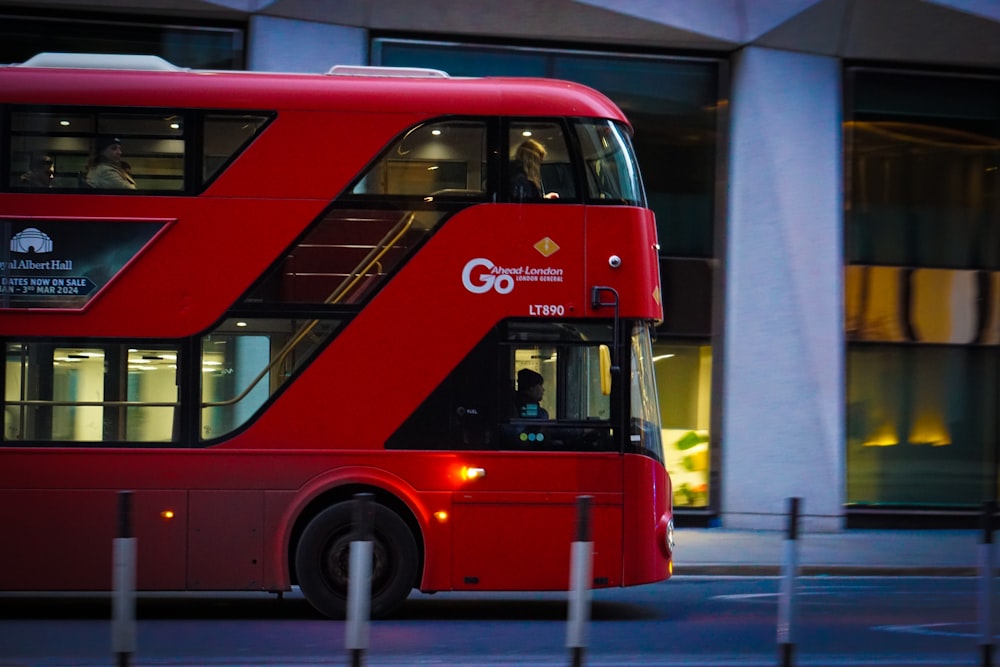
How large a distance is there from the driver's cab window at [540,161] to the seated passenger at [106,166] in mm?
2961

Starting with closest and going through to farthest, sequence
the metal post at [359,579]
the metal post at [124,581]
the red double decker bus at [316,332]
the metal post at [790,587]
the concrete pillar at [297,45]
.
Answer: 1. the metal post at [359,579]
2. the metal post at [124,581]
3. the metal post at [790,587]
4. the red double decker bus at [316,332]
5. the concrete pillar at [297,45]

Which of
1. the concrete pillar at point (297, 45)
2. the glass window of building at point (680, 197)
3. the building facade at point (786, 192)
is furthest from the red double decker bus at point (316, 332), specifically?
the glass window of building at point (680, 197)

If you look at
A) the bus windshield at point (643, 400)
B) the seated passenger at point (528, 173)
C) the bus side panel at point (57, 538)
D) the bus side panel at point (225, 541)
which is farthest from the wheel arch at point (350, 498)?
the seated passenger at point (528, 173)

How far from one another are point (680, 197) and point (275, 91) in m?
8.60

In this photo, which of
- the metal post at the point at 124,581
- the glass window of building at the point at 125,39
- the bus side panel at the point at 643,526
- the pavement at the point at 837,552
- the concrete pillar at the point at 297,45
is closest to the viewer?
the metal post at the point at 124,581

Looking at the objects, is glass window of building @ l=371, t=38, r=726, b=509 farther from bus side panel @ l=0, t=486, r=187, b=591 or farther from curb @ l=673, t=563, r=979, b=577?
bus side panel @ l=0, t=486, r=187, b=591

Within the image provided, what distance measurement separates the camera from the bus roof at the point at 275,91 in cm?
966

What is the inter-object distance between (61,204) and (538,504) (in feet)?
14.1

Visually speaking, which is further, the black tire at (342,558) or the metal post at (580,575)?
the black tire at (342,558)

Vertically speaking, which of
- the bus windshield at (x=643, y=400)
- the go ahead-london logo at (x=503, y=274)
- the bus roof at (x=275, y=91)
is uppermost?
the bus roof at (x=275, y=91)

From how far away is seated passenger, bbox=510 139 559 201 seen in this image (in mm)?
9867

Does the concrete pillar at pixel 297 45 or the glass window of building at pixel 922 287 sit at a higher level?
the concrete pillar at pixel 297 45

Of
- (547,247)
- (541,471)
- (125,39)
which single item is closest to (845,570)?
(541,471)

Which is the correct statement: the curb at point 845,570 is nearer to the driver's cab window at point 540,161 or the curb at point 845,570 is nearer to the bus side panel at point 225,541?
the driver's cab window at point 540,161
